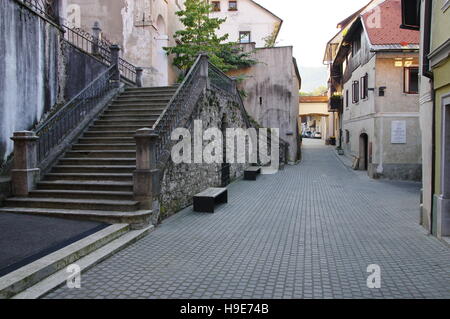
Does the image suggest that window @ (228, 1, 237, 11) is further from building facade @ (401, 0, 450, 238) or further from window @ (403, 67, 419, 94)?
building facade @ (401, 0, 450, 238)

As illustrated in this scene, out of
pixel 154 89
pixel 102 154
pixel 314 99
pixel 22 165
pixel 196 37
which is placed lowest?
pixel 22 165

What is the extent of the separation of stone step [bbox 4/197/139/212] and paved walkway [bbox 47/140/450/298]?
92cm

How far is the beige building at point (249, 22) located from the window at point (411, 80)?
21.0m

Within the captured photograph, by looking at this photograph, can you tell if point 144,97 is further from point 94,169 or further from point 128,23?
point 128,23

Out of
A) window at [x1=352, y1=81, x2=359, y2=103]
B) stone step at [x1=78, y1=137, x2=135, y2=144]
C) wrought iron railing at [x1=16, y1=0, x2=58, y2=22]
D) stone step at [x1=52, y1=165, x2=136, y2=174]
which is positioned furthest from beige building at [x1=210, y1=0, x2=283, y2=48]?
stone step at [x1=52, y1=165, x2=136, y2=174]

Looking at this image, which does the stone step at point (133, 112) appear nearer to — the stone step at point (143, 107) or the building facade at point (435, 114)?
the stone step at point (143, 107)

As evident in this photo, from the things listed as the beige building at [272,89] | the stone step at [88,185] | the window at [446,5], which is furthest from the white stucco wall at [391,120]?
the stone step at [88,185]

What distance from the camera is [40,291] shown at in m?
4.86

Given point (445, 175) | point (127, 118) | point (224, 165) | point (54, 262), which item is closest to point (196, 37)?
point (224, 165)

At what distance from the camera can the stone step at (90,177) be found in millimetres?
9336

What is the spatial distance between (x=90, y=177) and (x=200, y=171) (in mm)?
3757

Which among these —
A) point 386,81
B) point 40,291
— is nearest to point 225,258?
point 40,291

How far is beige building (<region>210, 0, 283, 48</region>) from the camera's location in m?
37.2

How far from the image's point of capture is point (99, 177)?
9.47 meters
